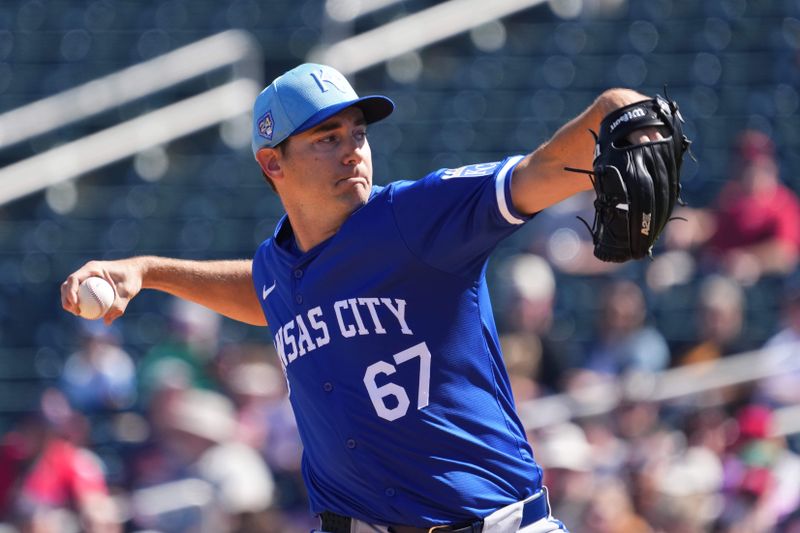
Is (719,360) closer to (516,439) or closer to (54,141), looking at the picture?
(516,439)

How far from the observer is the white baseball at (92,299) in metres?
3.75

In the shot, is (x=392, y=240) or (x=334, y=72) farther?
(x=334, y=72)

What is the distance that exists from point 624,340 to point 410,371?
391 centimetres

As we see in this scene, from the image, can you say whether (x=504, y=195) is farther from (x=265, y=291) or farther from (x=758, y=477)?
(x=758, y=477)

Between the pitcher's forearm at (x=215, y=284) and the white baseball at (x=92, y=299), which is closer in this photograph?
the white baseball at (x=92, y=299)

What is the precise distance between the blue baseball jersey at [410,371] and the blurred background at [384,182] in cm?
275

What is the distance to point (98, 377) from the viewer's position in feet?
26.7

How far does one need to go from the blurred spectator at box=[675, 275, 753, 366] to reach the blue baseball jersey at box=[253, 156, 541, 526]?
3.82 m

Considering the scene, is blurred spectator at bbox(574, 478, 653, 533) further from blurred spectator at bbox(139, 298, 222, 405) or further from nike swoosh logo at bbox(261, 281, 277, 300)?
nike swoosh logo at bbox(261, 281, 277, 300)

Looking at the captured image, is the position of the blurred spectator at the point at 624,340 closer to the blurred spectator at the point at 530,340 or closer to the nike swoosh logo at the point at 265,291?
the blurred spectator at the point at 530,340

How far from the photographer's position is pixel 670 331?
8469 millimetres

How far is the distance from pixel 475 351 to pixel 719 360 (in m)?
3.99

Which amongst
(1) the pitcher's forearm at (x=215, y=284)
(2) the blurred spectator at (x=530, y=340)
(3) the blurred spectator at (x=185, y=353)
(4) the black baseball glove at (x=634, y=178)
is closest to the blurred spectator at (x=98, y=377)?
(3) the blurred spectator at (x=185, y=353)

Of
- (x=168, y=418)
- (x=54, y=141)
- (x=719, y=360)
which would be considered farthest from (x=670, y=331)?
(x=54, y=141)
